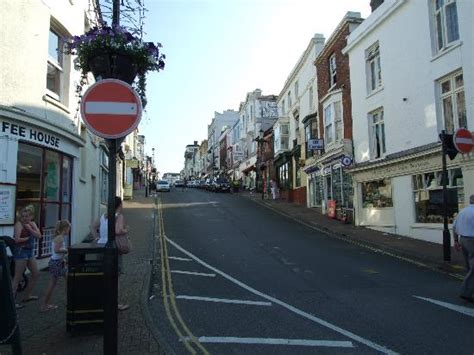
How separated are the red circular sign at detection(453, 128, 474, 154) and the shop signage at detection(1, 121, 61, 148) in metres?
10.7

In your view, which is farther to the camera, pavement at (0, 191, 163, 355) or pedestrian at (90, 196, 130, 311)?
pedestrian at (90, 196, 130, 311)

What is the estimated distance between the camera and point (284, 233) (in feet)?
65.3

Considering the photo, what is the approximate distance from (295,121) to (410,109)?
19888 millimetres

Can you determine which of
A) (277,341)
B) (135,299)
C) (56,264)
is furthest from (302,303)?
(56,264)

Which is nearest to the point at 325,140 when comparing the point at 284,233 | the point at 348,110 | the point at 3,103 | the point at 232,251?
the point at 348,110

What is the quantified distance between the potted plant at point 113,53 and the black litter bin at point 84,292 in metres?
2.39

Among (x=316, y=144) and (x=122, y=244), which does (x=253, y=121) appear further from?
(x=122, y=244)

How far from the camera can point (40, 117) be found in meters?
11.4

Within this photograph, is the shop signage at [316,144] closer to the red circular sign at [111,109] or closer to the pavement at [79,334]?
the pavement at [79,334]

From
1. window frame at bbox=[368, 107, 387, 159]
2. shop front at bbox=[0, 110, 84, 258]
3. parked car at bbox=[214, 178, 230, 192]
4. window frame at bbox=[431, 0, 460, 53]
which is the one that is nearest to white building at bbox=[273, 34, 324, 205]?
window frame at bbox=[368, 107, 387, 159]

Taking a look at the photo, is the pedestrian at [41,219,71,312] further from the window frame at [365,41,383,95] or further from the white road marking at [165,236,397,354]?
the window frame at [365,41,383,95]

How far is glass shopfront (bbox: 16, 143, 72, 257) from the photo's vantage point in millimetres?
11055

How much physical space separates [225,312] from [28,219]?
3.86 meters

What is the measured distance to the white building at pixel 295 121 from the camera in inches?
1297
